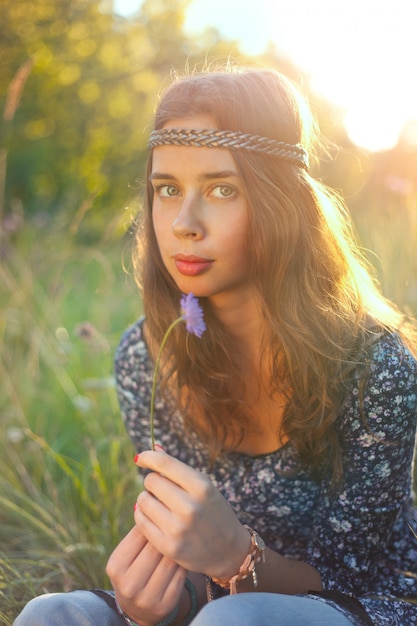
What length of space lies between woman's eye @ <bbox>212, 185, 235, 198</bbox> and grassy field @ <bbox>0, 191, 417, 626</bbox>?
0.92 m

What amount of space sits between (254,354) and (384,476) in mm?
464

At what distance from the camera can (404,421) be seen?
1618mm

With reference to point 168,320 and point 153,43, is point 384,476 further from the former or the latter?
point 153,43

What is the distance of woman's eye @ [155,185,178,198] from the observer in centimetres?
165

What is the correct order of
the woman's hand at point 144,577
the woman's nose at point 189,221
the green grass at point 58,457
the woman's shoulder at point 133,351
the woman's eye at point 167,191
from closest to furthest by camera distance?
1. the woman's hand at point 144,577
2. the woman's nose at point 189,221
3. the woman's eye at point 167,191
4. the woman's shoulder at point 133,351
5. the green grass at point 58,457

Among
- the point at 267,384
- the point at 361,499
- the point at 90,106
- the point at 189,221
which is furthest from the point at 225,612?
the point at 90,106

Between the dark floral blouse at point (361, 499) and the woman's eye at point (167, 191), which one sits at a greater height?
the woman's eye at point (167, 191)

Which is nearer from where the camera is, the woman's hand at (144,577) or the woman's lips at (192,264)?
the woman's hand at (144,577)

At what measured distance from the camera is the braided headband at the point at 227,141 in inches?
61.4

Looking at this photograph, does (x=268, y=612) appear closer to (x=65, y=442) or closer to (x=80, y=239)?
(x=65, y=442)

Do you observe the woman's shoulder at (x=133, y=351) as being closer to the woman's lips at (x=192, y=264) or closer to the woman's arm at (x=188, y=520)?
the woman's lips at (x=192, y=264)

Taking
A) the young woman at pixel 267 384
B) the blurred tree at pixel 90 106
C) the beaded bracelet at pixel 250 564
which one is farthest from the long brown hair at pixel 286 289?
the blurred tree at pixel 90 106

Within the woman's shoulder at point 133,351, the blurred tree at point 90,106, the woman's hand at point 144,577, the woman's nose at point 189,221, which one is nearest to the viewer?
the woman's hand at point 144,577

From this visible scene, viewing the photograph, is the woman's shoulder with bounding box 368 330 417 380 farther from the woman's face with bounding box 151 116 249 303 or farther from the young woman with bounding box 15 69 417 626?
the woman's face with bounding box 151 116 249 303
